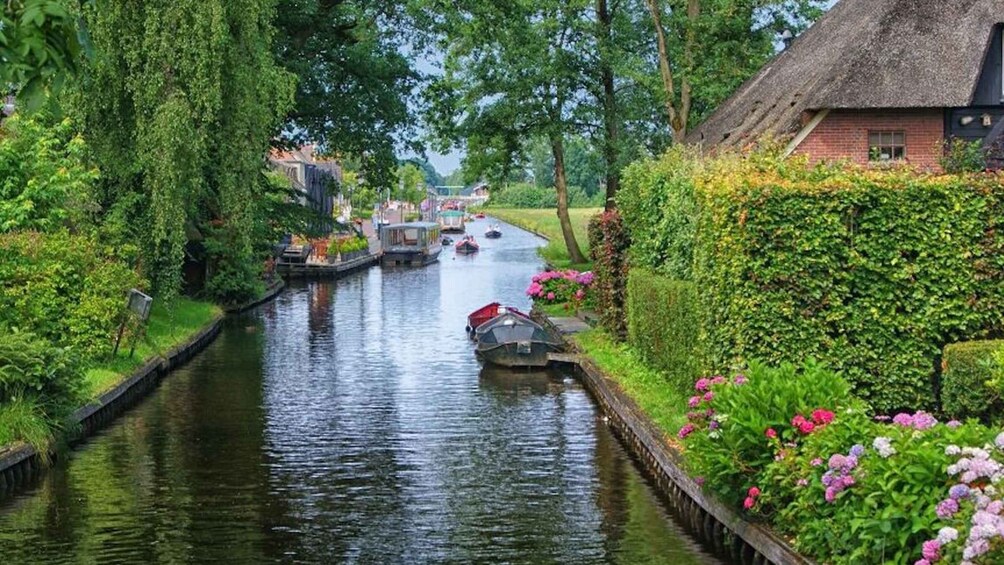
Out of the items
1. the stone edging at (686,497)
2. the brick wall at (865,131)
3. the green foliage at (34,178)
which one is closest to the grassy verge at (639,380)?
the stone edging at (686,497)

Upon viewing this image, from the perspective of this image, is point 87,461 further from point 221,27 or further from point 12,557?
point 221,27

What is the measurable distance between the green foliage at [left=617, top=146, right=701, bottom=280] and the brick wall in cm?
514

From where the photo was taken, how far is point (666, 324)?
26.6 m

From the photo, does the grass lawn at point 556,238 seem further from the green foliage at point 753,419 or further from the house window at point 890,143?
the green foliage at point 753,419

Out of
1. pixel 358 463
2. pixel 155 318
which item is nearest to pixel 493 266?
pixel 155 318

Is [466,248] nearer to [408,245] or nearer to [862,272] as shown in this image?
[408,245]

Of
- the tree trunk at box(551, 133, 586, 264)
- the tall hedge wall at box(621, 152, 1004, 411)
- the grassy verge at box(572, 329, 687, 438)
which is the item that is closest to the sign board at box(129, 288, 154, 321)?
the grassy verge at box(572, 329, 687, 438)

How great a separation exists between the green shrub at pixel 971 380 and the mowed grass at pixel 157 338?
14161 mm

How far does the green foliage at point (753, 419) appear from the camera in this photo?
15883 mm

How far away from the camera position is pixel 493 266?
87062mm

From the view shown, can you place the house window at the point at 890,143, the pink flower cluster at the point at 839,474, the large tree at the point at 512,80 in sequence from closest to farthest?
the pink flower cluster at the point at 839,474
the house window at the point at 890,143
the large tree at the point at 512,80

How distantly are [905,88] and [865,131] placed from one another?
4.77ft

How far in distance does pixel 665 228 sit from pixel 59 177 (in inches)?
505

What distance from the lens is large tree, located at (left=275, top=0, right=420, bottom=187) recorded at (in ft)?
184
